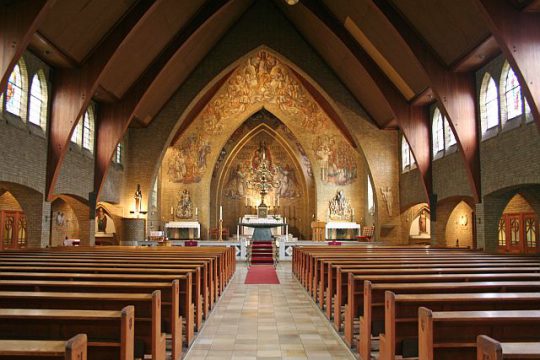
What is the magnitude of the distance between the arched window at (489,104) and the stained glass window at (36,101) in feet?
46.3

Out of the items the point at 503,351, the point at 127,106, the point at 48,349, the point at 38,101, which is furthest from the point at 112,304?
the point at 127,106

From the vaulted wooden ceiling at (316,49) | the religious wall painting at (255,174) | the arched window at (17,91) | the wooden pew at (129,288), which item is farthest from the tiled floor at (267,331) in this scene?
the religious wall painting at (255,174)

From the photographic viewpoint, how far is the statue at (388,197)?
23.0 m

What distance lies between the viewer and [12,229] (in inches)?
734

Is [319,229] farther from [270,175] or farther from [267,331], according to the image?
[267,331]

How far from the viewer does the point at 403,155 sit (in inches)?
912

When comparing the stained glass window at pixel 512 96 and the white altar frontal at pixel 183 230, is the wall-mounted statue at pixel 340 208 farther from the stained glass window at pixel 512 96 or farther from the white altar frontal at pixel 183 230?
the stained glass window at pixel 512 96

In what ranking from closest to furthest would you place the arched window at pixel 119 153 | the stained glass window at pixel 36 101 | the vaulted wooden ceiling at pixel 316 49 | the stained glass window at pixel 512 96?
the vaulted wooden ceiling at pixel 316 49
the stained glass window at pixel 512 96
the stained glass window at pixel 36 101
the arched window at pixel 119 153

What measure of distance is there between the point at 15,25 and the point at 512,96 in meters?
13.1

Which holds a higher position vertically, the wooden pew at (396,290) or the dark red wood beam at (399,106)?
the dark red wood beam at (399,106)

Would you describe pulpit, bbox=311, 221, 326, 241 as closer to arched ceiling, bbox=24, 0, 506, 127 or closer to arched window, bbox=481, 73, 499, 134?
arched ceiling, bbox=24, 0, 506, 127

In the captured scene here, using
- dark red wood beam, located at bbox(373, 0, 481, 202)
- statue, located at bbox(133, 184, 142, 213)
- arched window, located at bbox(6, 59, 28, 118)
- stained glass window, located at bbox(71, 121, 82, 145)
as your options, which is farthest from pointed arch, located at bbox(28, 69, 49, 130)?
dark red wood beam, located at bbox(373, 0, 481, 202)

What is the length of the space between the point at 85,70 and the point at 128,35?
80.2 inches

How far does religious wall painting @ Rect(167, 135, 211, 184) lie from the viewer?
2678 cm
